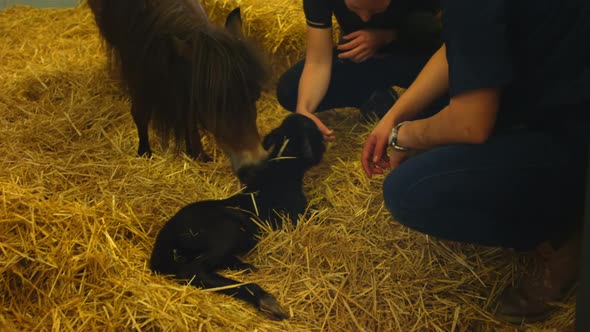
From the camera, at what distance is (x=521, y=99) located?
59.2 inches

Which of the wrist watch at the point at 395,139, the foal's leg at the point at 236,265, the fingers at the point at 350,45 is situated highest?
the wrist watch at the point at 395,139

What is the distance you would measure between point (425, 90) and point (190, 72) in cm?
92

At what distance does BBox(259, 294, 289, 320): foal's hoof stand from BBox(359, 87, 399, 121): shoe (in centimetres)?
142

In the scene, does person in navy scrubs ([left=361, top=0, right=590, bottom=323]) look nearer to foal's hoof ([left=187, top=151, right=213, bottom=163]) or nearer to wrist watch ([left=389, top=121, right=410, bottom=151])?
wrist watch ([left=389, top=121, right=410, bottom=151])

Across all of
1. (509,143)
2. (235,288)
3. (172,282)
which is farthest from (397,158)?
(172,282)

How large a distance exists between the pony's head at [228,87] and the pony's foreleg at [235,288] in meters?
0.49

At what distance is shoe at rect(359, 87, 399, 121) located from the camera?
2941 mm

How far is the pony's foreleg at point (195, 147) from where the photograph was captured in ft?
8.37

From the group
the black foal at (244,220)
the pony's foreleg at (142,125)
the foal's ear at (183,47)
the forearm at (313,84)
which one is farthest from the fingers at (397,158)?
the pony's foreleg at (142,125)

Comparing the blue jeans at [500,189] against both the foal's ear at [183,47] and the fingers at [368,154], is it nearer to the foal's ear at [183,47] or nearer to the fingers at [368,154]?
the fingers at [368,154]

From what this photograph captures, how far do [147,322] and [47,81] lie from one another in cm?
232

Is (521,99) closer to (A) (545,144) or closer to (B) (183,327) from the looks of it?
(A) (545,144)

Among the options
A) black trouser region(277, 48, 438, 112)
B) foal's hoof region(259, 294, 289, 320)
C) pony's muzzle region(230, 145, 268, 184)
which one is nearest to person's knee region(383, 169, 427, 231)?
foal's hoof region(259, 294, 289, 320)

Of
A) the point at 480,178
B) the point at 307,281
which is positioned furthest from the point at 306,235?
the point at 480,178
